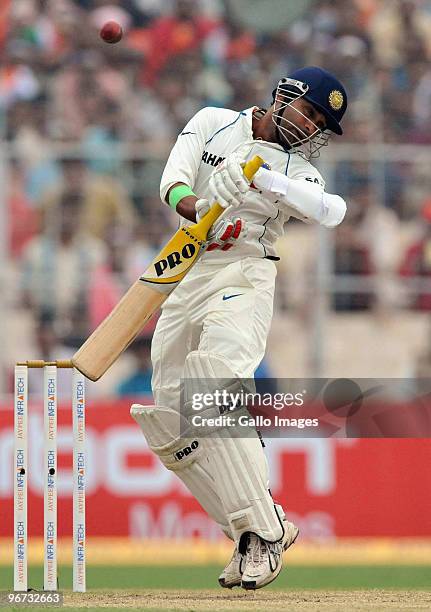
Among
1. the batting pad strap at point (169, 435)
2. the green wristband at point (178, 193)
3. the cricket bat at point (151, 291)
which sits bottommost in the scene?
the batting pad strap at point (169, 435)

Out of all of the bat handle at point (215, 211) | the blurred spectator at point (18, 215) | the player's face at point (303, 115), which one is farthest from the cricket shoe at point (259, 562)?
the blurred spectator at point (18, 215)

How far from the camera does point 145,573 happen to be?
700 cm

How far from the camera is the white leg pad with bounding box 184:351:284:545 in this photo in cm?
477

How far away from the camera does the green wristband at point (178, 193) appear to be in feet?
15.7

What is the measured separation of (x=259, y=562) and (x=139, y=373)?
3686 mm

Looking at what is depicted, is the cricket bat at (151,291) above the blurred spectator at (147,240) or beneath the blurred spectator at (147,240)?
beneath

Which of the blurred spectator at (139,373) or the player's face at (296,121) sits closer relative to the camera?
Result: the player's face at (296,121)

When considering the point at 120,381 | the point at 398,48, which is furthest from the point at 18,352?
the point at 398,48

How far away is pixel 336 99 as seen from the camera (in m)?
4.86

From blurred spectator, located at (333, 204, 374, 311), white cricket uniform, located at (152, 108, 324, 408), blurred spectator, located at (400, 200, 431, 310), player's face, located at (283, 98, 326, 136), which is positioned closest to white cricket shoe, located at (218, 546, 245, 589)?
white cricket uniform, located at (152, 108, 324, 408)

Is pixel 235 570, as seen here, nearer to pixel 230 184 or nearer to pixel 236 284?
pixel 236 284

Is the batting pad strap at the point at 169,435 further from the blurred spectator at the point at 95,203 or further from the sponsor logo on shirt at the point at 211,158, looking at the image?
the blurred spectator at the point at 95,203

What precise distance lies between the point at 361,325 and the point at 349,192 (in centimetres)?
88

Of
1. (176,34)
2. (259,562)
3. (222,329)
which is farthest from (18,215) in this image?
(259,562)
